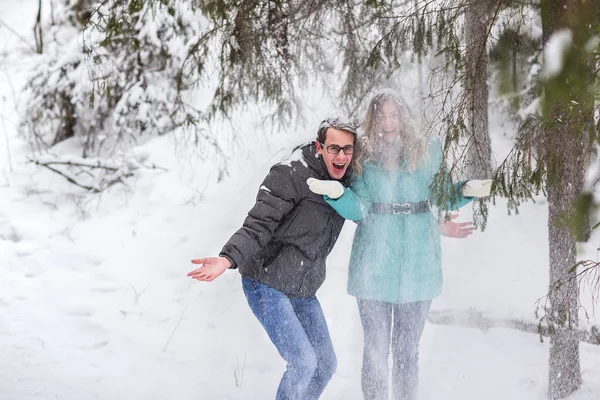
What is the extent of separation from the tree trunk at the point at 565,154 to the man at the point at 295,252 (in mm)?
1086

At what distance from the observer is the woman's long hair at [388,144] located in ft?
11.9

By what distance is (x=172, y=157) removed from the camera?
9.80 meters

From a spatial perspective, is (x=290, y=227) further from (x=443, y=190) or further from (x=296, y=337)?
(x=443, y=190)

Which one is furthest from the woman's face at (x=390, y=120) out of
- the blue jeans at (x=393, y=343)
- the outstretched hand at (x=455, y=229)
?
the blue jeans at (x=393, y=343)

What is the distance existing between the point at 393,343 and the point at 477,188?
1.04m

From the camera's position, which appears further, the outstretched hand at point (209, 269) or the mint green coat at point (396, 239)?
the mint green coat at point (396, 239)

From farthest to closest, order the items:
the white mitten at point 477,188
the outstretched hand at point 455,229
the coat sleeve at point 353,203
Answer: the outstretched hand at point 455,229 < the white mitten at point 477,188 < the coat sleeve at point 353,203

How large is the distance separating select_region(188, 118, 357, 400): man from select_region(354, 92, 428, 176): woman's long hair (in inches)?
3.5

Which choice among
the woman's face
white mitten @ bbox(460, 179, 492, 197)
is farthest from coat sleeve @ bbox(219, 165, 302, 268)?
white mitten @ bbox(460, 179, 492, 197)

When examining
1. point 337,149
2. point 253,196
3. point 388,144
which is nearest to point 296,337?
point 337,149

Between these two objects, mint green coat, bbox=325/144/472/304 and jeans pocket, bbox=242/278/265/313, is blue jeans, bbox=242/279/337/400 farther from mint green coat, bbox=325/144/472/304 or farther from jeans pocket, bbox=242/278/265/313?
mint green coat, bbox=325/144/472/304

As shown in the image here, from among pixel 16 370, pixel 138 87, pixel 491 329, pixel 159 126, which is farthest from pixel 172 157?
pixel 491 329

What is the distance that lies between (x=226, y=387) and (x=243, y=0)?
297 centimetres

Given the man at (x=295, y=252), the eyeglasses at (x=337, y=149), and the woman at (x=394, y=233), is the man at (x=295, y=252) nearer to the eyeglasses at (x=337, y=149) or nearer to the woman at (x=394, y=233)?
the eyeglasses at (x=337, y=149)
